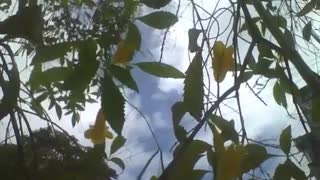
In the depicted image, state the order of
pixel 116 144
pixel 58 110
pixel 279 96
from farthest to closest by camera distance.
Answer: pixel 58 110 → pixel 279 96 → pixel 116 144

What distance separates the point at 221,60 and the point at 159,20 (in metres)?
0.14

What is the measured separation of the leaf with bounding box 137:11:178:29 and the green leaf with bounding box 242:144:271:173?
22 cm

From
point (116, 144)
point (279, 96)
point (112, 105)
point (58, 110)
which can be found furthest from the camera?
point (58, 110)

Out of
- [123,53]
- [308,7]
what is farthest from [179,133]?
[308,7]

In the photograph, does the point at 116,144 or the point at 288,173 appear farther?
the point at 116,144

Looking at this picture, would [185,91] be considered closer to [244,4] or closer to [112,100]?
[112,100]

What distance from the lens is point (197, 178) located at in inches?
27.6

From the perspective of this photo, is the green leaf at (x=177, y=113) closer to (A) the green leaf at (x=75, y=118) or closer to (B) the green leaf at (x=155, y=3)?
(B) the green leaf at (x=155, y=3)

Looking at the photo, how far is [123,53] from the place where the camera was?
78 centimetres

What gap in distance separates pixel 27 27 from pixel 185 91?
0.23m

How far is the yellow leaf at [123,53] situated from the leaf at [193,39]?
11cm

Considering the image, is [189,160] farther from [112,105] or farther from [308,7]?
[308,7]

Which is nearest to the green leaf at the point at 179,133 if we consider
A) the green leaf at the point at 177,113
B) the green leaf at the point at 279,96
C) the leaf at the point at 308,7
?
the green leaf at the point at 177,113

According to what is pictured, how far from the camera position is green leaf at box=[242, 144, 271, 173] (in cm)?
76
